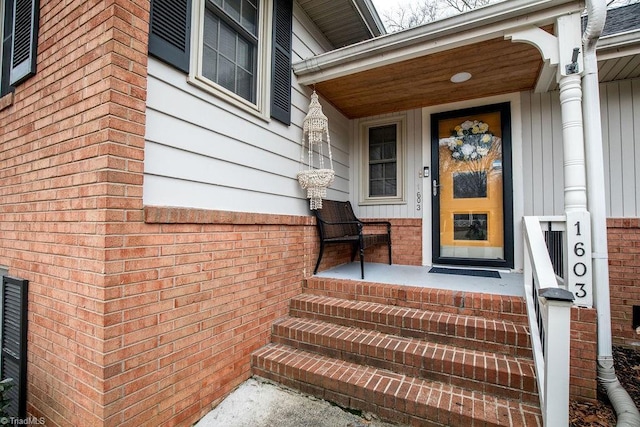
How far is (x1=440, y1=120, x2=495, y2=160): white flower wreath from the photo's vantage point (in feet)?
13.1

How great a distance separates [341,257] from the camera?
423cm

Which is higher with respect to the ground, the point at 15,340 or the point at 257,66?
the point at 257,66

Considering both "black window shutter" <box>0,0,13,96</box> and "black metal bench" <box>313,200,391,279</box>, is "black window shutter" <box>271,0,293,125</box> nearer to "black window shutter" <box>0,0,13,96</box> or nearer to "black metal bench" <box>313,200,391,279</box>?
"black metal bench" <box>313,200,391,279</box>

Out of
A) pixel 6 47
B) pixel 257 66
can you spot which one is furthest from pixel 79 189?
pixel 6 47

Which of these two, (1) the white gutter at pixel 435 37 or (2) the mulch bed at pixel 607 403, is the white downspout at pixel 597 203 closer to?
(2) the mulch bed at pixel 607 403

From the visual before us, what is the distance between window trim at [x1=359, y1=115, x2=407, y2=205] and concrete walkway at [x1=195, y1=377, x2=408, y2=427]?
9.62ft

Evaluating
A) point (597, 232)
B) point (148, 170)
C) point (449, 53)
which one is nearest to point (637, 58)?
point (449, 53)

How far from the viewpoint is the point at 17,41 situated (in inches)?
95.1

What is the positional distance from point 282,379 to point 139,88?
2.23 m

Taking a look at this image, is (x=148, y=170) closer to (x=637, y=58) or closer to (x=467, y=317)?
(x=467, y=317)

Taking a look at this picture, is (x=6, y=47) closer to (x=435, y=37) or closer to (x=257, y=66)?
(x=257, y=66)

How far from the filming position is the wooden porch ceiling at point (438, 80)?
117 inches

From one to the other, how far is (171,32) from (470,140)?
364 cm

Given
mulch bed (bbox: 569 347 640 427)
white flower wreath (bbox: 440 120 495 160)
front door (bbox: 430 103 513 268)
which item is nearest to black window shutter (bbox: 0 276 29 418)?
mulch bed (bbox: 569 347 640 427)
